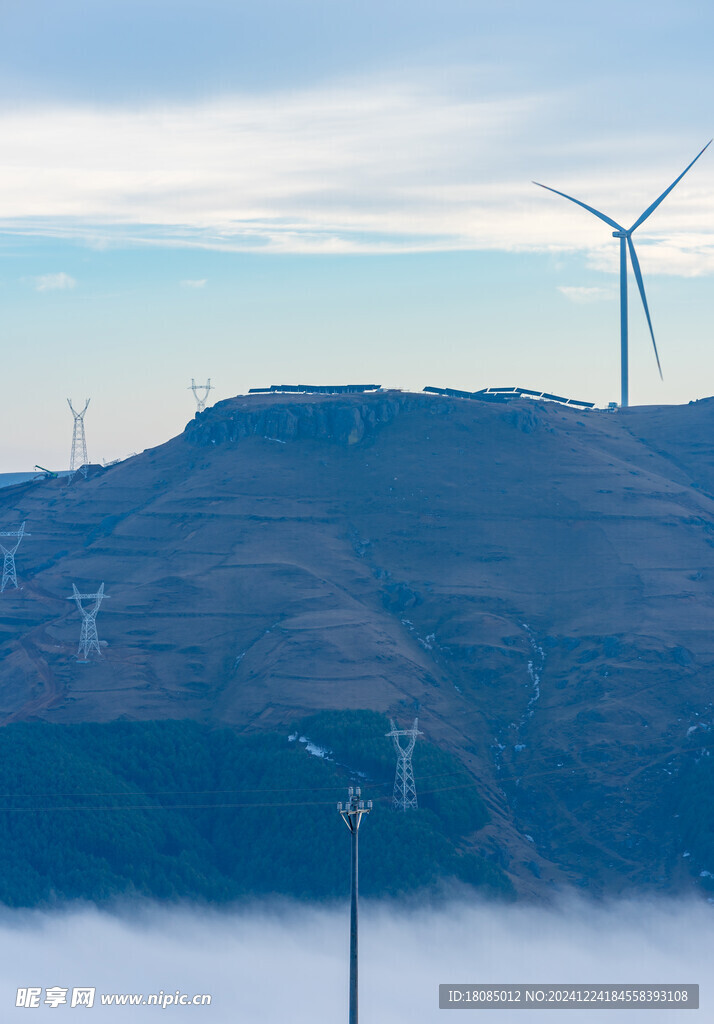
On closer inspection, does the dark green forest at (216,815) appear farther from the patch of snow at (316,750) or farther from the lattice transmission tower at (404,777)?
the lattice transmission tower at (404,777)

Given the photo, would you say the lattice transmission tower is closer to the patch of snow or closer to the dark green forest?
the dark green forest

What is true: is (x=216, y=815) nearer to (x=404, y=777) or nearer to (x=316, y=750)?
(x=316, y=750)

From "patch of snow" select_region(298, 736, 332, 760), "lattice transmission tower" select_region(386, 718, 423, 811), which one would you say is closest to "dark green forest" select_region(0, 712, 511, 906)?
"patch of snow" select_region(298, 736, 332, 760)

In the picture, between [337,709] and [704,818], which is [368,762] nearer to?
[337,709]

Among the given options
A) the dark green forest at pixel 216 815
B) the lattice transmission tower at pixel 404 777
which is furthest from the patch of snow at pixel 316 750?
the lattice transmission tower at pixel 404 777

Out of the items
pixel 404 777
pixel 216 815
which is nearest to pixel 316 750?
pixel 216 815

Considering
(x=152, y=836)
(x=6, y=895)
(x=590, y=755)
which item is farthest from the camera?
(x=590, y=755)

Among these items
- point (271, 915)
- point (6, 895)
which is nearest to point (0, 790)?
point (6, 895)
